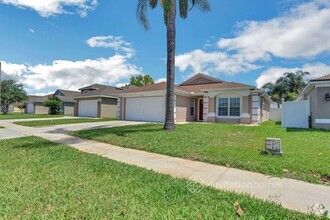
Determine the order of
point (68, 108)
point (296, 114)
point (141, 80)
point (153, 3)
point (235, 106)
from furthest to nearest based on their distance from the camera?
1. point (141, 80)
2. point (68, 108)
3. point (235, 106)
4. point (296, 114)
5. point (153, 3)

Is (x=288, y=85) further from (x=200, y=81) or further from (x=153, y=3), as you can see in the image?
(x=153, y=3)

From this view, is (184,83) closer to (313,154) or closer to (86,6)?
(86,6)

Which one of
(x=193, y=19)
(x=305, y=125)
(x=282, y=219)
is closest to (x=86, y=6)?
(x=193, y=19)

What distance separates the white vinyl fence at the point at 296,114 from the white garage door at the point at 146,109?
408 inches

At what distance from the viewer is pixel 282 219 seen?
292 cm

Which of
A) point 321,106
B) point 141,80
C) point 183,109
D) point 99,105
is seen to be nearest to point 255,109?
point 321,106

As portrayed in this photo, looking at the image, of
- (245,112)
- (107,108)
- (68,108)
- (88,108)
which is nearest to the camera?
(245,112)

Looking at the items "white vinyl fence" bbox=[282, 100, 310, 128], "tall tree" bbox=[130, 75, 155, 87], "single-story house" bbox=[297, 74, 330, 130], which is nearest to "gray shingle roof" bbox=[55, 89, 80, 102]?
"tall tree" bbox=[130, 75, 155, 87]

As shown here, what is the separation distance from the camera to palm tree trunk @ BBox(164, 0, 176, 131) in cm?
1152

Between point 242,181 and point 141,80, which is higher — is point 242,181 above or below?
below

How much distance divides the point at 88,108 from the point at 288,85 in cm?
3501

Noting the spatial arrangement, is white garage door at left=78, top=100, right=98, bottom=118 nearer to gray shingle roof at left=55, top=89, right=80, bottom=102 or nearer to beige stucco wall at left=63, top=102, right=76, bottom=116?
beige stucco wall at left=63, top=102, right=76, bottom=116

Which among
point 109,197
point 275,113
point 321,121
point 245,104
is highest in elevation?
point 245,104

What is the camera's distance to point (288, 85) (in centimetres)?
3725
